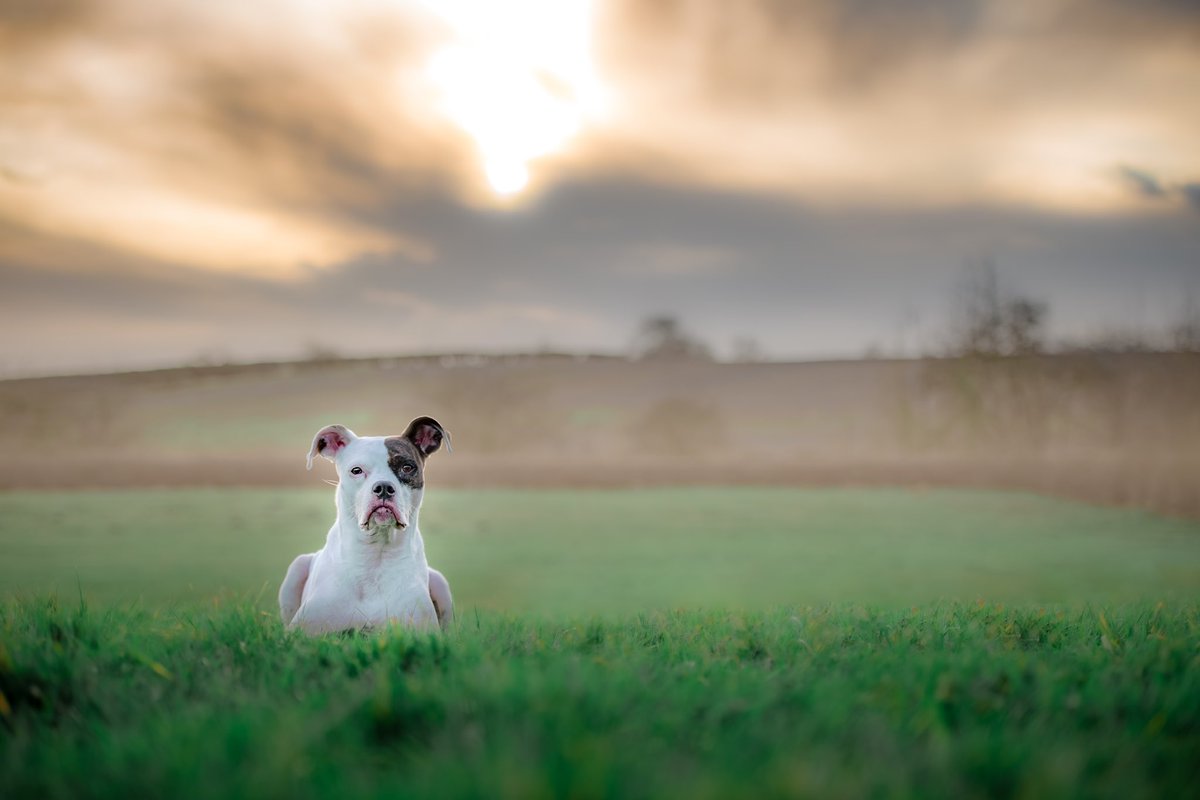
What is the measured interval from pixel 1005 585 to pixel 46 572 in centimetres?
1557

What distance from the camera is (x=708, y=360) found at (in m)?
59.9

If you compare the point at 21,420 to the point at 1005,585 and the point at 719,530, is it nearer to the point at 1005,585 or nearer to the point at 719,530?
the point at 719,530

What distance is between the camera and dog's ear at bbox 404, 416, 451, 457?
668cm

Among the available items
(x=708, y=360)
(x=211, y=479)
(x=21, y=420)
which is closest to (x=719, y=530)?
(x=211, y=479)

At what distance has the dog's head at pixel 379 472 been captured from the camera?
600 centimetres

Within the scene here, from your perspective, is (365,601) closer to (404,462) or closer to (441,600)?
(441,600)

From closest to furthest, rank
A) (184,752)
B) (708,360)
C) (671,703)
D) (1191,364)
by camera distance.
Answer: (184,752), (671,703), (1191,364), (708,360)

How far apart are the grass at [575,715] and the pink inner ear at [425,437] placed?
1.80 metres

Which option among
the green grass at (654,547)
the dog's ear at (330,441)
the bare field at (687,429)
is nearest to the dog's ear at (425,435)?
the dog's ear at (330,441)

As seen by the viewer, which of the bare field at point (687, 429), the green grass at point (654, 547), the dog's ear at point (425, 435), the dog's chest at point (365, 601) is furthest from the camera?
the bare field at point (687, 429)

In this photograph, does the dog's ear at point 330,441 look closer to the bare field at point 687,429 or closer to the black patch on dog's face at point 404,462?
the black patch on dog's face at point 404,462

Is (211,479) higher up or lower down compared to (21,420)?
lower down

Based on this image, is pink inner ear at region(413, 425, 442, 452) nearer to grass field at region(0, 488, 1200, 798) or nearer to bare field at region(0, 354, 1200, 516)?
grass field at region(0, 488, 1200, 798)

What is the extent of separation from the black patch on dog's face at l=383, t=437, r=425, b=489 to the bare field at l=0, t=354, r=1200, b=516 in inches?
884
